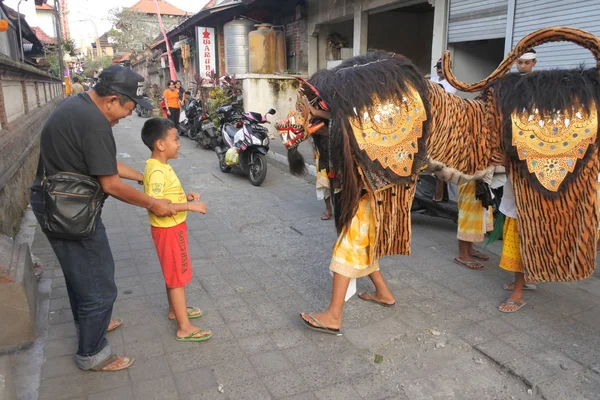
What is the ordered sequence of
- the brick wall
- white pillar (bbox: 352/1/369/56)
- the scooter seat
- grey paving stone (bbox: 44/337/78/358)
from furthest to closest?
white pillar (bbox: 352/1/369/56) < the scooter seat < the brick wall < grey paving stone (bbox: 44/337/78/358)

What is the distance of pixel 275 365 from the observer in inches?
101

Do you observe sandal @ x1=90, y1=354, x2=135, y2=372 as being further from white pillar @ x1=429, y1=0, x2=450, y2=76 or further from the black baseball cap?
white pillar @ x1=429, y1=0, x2=450, y2=76

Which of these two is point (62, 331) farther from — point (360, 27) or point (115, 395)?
point (360, 27)

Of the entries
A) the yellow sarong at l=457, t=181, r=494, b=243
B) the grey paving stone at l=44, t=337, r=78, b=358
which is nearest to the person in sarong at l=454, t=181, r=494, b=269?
the yellow sarong at l=457, t=181, r=494, b=243

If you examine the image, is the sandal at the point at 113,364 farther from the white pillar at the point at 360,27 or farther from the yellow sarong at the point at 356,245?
the white pillar at the point at 360,27

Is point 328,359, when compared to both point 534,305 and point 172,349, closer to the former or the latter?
point 172,349

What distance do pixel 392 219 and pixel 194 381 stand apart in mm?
1397

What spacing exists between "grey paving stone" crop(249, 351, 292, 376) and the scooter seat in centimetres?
577

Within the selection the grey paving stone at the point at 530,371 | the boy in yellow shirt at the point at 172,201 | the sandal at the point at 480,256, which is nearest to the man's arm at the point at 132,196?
the boy in yellow shirt at the point at 172,201

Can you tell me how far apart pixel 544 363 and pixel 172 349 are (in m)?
2.11

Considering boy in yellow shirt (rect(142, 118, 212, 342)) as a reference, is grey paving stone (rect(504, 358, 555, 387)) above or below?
below

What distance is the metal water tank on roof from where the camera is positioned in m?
12.4

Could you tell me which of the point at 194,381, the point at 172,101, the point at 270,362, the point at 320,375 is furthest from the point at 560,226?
the point at 172,101

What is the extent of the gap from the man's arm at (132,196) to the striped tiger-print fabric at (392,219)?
113cm
